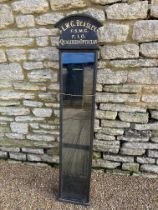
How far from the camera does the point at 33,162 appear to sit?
9.89 ft

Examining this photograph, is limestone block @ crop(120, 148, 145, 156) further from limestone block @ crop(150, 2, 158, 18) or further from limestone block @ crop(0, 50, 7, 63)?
limestone block @ crop(0, 50, 7, 63)

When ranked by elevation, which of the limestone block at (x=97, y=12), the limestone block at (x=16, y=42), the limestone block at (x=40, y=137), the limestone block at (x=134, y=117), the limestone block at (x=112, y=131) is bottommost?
the limestone block at (x=40, y=137)

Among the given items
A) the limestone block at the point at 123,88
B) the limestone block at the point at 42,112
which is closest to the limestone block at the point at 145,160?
the limestone block at the point at 123,88

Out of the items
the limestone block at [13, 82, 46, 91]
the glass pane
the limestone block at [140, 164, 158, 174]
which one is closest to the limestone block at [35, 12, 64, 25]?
the limestone block at [13, 82, 46, 91]

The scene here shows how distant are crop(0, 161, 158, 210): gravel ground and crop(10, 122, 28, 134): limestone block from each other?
493 millimetres

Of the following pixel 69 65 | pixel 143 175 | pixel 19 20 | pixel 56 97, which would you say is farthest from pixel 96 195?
pixel 19 20

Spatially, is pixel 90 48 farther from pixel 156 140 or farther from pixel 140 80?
pixel 156 140

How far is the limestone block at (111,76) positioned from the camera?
2.35m

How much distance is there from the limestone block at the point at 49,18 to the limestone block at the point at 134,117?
1182 millimetres

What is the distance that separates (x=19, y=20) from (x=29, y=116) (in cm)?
108

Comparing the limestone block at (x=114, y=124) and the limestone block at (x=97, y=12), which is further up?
the limestone block at (x=97, y=12)

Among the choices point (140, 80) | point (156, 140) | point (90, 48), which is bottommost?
point (156, 140)

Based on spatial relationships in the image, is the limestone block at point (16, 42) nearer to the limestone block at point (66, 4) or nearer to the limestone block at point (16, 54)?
the limestone block at point (16, 54)

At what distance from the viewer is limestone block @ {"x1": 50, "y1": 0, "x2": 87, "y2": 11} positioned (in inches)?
85.5
